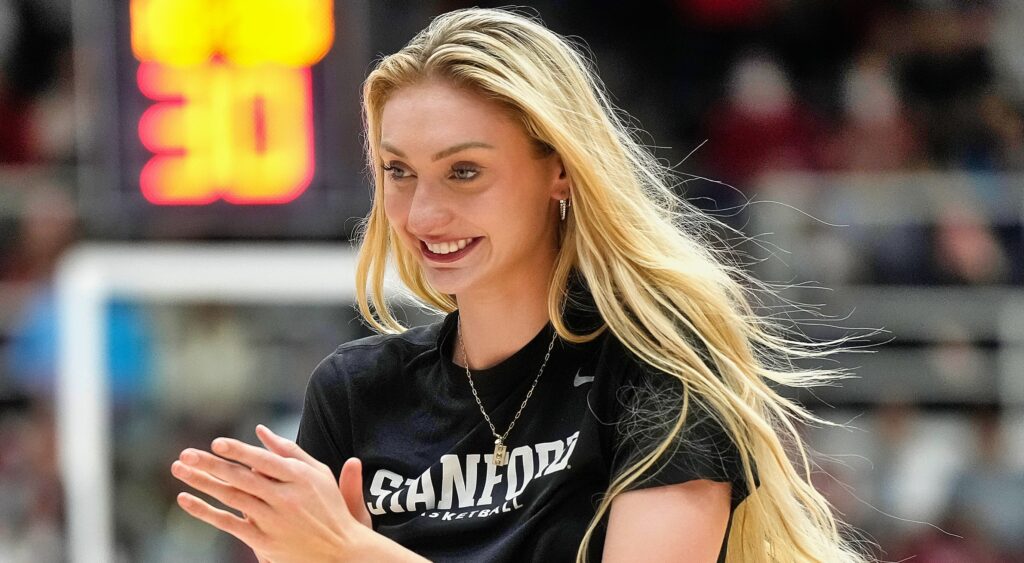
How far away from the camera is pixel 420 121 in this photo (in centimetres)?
189

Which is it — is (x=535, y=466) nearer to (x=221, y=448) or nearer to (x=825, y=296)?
(x=221, y=448)

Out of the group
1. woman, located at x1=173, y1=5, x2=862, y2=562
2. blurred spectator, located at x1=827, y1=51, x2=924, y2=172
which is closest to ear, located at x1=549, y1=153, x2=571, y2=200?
woman, located at x1=173, y1=5, x2=862, y2=562

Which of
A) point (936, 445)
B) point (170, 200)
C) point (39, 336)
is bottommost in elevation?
point (936, 445)

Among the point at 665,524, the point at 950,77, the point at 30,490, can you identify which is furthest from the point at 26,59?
the point at 665,524

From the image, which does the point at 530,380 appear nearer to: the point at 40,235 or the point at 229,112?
the point at 229,112

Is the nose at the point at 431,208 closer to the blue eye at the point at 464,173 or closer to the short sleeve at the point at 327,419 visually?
the blue eye at the point at 464,173

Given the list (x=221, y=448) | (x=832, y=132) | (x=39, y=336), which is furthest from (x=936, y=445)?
(x=221, y=448)

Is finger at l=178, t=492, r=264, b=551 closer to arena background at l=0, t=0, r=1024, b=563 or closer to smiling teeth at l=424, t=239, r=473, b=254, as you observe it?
smiling teeth at l=424, t=239, r=473, b=254

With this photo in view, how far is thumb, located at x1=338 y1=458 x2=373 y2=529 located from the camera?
1867 millimetres

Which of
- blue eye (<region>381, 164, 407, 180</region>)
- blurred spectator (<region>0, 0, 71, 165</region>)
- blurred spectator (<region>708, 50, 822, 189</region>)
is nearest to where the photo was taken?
blue eye (<region>381, 164, 407, 180</region>)

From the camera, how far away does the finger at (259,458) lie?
1.70 m

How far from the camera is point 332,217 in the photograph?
4.29m

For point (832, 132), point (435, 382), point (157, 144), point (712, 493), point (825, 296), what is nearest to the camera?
point (712, 493)

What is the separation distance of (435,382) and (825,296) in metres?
3.96
